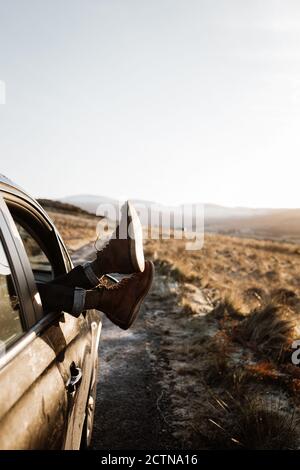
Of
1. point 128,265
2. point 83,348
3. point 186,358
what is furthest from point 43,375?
point 186,358

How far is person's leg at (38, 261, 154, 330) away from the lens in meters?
2.27

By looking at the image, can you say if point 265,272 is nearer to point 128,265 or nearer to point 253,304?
point 253,304

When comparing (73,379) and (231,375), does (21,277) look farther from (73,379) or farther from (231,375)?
(231,375)

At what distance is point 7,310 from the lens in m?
1.84

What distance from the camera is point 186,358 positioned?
5.83 metres

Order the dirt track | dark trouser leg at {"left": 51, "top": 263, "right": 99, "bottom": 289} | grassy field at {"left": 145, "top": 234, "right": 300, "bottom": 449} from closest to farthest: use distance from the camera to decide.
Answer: dark trouser leg at {"left": 51, "top": 263, "right": 99, "bottom": 289} < grassy field at {"left": 145, "top": 234, "right": 300, "bottom": 449} < the dirt track

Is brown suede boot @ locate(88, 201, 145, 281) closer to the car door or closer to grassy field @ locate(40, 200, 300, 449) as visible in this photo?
the car door

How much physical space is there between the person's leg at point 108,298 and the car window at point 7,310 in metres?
0.27

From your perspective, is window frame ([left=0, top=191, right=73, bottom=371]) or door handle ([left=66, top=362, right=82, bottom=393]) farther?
door handle ([left=66, top=362, right=82, bottom=393])

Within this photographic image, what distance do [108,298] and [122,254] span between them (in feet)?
1.00

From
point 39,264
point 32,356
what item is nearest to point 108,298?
point 32,356

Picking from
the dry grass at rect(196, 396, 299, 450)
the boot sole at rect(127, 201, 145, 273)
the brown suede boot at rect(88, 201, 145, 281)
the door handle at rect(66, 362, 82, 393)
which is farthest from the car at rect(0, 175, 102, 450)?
the dry grass at rect(196, 396, 299, 450)

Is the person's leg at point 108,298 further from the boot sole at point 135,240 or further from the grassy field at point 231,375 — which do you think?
the grassy field at point 231,375

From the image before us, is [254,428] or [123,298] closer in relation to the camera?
[123,298]
